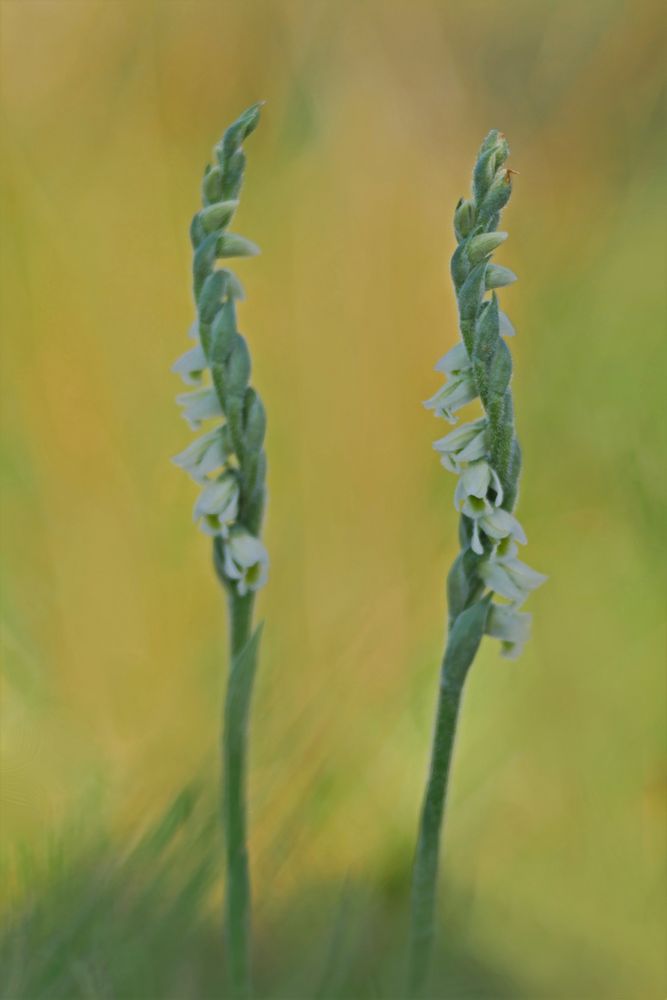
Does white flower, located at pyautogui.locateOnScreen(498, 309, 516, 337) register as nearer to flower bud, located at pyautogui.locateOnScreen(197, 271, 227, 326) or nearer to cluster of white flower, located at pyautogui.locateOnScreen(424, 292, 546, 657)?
cluster of white flower, located at pyautogui.locateOnScreen(424, 292, 546, 657)

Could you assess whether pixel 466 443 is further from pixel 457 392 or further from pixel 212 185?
pixel 212 185

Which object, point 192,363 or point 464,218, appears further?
point 192,363

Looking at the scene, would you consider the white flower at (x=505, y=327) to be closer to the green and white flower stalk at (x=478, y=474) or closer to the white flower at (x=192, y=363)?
the green and white flower stalk at (x=478, y=474)

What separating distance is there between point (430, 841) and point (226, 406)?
0.80 feet

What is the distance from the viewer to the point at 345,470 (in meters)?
1.09

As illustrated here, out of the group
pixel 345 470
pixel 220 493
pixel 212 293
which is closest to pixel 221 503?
pixel 220 493

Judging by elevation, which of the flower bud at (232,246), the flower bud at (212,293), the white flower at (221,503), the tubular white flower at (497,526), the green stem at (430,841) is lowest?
the green stem at (430,841)

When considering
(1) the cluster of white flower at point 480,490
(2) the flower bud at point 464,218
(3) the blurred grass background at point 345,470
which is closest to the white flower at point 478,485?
(1) the cluster of white flower at point 480,490

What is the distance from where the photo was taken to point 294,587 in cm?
105

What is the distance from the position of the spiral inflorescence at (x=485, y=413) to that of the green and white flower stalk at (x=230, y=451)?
11 cm

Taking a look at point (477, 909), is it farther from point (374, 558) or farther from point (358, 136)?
point (358, 136)

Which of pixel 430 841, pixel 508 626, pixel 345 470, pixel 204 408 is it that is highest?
pixel 345 470

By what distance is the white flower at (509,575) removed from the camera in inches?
19.9

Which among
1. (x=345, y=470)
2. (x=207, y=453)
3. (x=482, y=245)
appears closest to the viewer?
(x=482, y=245)
